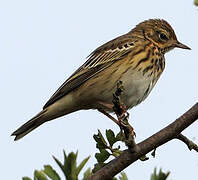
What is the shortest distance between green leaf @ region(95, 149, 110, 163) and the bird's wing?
3.24 m

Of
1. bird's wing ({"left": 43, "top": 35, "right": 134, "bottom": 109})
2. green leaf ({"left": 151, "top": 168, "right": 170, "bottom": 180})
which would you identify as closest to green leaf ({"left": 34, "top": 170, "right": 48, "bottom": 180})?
green leaf ({"left": 151, "top": 168, "right": 170, "bottom": 180})

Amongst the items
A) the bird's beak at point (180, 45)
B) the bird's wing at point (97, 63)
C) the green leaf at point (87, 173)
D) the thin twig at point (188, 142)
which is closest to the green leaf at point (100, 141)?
the thin twig at point (188, 142)

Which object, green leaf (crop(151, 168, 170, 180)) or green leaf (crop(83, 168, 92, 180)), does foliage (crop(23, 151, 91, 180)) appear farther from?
→ green leaf (crop(151, 168, 170, 180))

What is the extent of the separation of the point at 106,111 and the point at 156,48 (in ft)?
5.24

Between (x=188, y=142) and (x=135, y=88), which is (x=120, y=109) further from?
(x=135, y=88)

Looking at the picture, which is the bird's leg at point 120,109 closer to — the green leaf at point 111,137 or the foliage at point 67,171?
the green leaf at point 111,137

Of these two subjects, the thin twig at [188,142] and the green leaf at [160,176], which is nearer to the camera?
the green leaf at [160,176]

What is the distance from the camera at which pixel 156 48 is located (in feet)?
25.8

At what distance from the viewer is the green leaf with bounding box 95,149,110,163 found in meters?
3.81

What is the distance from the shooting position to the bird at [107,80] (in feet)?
22.3

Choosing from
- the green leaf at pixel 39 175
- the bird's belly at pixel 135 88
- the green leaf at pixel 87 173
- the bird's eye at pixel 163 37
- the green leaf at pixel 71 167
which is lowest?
A: the green leaf at pixel 87 173

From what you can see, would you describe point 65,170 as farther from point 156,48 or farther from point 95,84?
point 156,48

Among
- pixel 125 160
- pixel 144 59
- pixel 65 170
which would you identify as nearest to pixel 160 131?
pixel 125 160

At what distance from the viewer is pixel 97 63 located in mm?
7582
